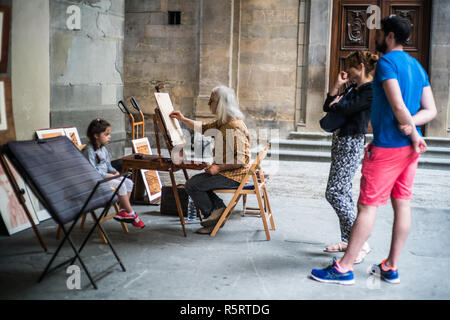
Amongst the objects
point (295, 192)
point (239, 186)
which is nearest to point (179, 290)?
point (239, 186)

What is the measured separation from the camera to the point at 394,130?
3.31 metres

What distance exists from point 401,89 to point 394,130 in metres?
0.26

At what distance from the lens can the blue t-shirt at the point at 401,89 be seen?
3.28 meters

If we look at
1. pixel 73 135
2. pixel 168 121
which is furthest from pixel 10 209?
pixel 168 121

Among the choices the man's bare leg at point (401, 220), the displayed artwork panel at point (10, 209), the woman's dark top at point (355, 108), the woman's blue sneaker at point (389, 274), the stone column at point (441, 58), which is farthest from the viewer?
the stone column at point (441, 58)

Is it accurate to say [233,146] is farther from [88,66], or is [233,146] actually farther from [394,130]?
[88,66]

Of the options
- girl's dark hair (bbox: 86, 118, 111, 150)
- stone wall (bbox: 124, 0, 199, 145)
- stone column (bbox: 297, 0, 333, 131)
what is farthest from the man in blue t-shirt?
stone wall (bbox: 124, 0, 199, 145)

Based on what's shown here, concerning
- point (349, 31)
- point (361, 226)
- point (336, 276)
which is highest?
point (349, 31)

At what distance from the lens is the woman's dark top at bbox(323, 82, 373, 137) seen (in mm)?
3893

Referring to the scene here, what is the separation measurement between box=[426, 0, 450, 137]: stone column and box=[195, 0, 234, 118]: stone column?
11.4ft

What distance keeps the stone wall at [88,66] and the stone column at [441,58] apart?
212 inches

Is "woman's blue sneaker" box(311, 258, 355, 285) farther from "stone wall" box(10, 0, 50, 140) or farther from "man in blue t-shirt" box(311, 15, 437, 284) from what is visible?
"stone wall" box(10, 0, 50, 140)

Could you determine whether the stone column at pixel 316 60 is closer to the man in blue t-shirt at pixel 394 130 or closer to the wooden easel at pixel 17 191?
the man in blue t-shirt at pixel 394 130

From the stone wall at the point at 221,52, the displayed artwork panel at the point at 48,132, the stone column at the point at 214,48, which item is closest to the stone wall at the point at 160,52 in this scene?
the stone wall at the point at 221,52
